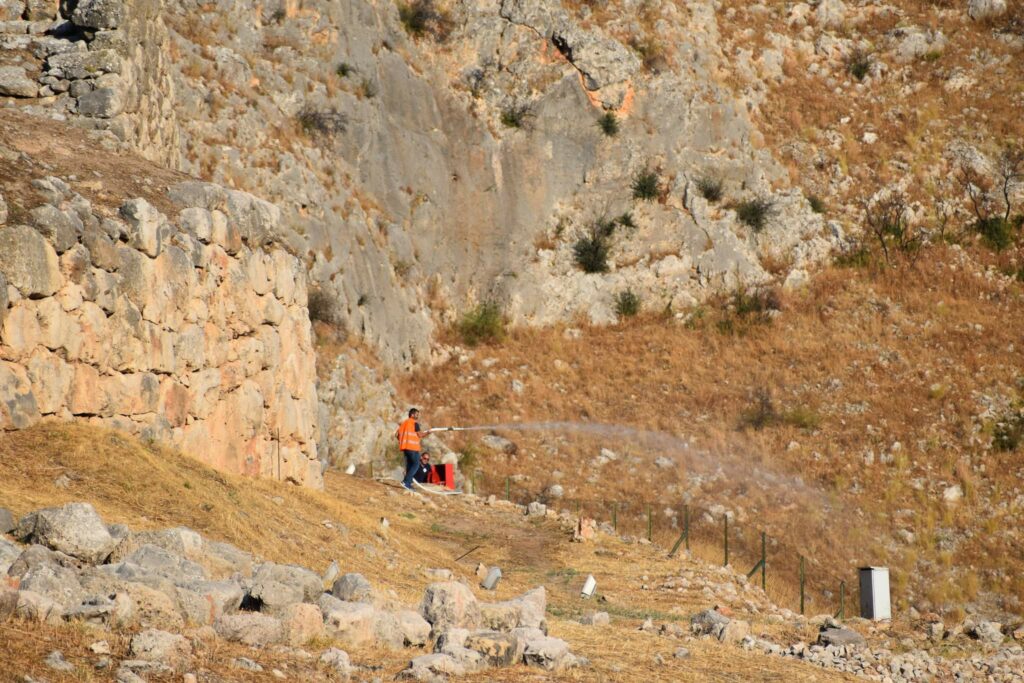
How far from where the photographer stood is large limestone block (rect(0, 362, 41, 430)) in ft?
41.9

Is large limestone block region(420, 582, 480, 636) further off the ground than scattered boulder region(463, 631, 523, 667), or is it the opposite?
large limestone block region(420, 582, 480, 636)

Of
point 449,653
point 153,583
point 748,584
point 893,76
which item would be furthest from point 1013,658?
point 893,76

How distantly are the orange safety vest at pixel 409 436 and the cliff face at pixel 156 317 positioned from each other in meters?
3.61

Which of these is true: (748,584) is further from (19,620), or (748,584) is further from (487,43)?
(487,43)

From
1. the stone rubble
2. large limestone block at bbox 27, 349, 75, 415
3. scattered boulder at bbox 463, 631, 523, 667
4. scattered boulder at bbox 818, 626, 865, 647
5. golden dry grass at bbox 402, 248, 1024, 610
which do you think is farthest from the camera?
golden dry grass at bbox 402, 248, 1024, 610

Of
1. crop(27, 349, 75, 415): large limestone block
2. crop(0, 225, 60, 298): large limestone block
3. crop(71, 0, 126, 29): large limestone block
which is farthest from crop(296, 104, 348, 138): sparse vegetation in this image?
crop(27, 349, 75, 415): large limestone block

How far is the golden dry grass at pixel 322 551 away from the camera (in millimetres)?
7920

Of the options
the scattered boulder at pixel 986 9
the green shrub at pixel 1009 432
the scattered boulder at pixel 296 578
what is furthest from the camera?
the scattered boulder at pixel 986 9

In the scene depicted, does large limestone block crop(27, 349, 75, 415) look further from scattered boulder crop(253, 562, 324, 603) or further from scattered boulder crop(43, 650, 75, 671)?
A: scattered boulder crop(43, 650, 75, 671)

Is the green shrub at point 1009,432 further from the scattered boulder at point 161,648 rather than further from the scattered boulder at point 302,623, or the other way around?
the scattered boulder at point 161,648

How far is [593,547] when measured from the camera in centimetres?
2255

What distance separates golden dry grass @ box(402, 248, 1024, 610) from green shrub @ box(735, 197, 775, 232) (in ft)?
9.65

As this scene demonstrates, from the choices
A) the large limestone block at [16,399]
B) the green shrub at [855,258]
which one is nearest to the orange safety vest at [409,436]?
the large limestone block at [16,399]

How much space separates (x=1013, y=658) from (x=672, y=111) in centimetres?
2879
